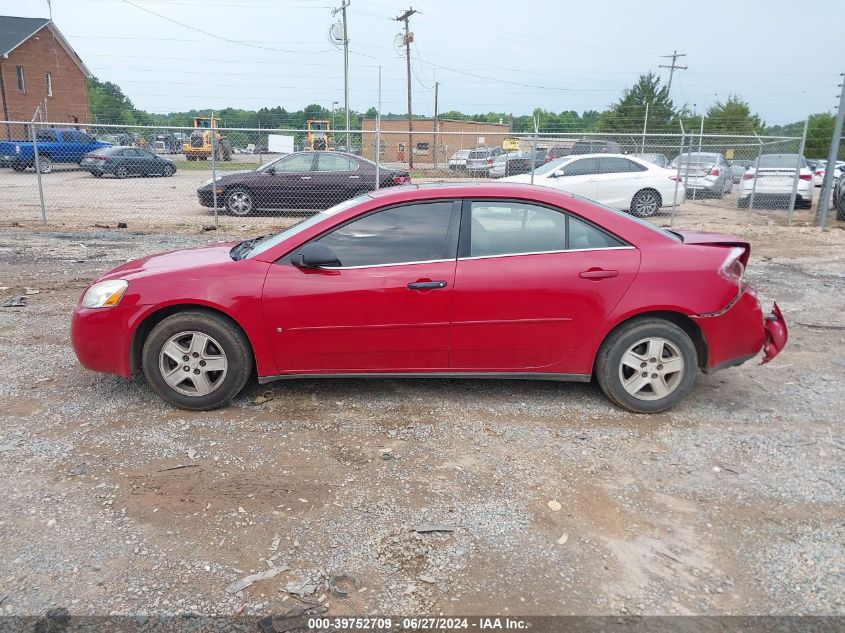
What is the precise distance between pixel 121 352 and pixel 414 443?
6.71 ft

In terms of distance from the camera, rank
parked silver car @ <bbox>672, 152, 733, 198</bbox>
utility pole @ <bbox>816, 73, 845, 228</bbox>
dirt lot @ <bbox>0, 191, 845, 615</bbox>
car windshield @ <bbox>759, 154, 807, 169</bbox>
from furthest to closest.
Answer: parked silver car @ <bbox>672, 152, 733, 198</bbox>, car windshield @ <bbox>759, 154, 807, 169</bbox>, utility pole @ <bbox>816, 73, 845, 228</bbox>, dirt lot @ <bbox>0, 191, 845, 615</bbox>

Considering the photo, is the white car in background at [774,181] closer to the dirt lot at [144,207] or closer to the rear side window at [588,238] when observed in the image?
the dirt lot at [144,207]

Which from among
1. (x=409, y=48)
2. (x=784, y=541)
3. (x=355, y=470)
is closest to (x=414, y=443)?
(x=355, y=470)

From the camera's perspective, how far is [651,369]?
13.9 ft

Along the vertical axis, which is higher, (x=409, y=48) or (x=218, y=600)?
(x=409, y=48)

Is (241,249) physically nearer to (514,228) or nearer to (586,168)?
(514,228)

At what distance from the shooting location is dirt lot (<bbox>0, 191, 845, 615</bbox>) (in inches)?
104

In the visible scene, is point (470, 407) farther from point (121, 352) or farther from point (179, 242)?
point (179, 242)

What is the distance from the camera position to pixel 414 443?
3896mm

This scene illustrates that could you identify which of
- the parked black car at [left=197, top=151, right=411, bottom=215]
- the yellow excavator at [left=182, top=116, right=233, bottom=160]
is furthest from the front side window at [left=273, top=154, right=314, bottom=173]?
the yellow excavator at [left=182, top=116, right=233, bottom=160]

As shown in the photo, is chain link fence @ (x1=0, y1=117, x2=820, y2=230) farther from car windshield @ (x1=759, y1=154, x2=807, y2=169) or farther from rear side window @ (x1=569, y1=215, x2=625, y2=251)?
rear side window @ (x1=569, y1=215, x2=625, y2=251)

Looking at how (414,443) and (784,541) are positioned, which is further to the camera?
(414,443)

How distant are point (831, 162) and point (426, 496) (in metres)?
14.2

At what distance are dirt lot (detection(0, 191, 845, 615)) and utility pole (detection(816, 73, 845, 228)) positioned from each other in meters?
10.4
